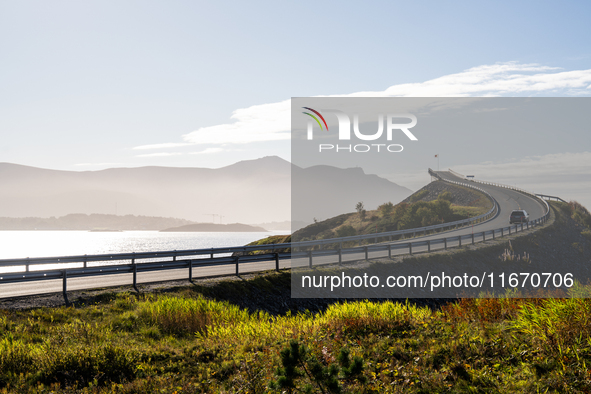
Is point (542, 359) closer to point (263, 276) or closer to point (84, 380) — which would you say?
point (84, 380)

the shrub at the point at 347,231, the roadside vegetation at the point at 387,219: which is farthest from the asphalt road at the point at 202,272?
the shrub at the point at 347,231

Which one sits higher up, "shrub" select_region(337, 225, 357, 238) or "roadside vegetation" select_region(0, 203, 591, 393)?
"shrub" select_region(337, 225, 357, 238)

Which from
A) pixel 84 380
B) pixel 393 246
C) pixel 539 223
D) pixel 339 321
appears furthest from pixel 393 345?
pixel 539 223

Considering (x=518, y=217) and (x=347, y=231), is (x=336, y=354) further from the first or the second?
(x=518, y=217)

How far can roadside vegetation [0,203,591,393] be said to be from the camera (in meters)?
6.26

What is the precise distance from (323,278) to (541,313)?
1144cm

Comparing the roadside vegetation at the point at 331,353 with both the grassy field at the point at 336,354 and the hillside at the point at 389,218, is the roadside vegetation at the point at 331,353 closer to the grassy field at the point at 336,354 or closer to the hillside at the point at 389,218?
the grassy field at the point at 336,354

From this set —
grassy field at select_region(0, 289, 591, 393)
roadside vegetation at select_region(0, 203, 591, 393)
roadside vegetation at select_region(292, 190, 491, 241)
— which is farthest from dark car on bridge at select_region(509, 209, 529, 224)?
grassy field at select_region(0, 289, 591, 393)

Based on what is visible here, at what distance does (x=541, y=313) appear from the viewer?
7.46 meters

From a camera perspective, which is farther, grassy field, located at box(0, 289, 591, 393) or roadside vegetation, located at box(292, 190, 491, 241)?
roadside vegetation, located at box(292, 190, 491, 241)

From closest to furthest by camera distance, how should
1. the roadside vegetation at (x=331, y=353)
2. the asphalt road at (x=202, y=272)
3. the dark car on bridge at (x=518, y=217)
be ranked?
the roadside vegetation at (x=331, y=353) < the asphalt road at (x=202, y=272) < the dark car on bridge at (x=518, y=217)

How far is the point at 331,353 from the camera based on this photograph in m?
7.85

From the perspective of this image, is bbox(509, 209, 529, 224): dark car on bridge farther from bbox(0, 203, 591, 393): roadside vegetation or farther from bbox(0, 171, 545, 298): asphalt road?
bbox(0, 203, 591, 393): roadside vegetation

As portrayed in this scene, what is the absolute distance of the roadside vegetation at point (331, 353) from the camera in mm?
6262
